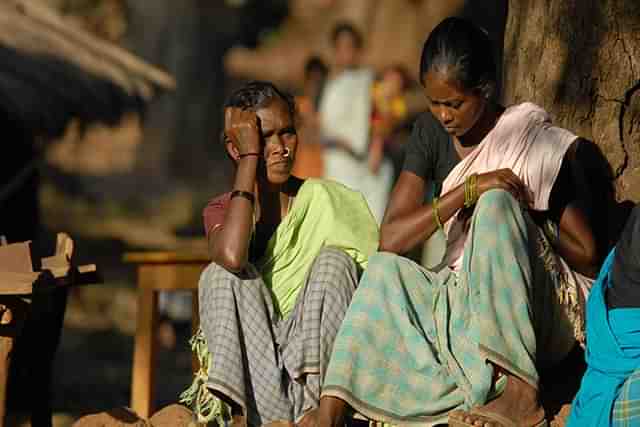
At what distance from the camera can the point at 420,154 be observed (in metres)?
5.13

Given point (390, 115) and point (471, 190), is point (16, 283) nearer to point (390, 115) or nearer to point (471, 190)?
point (471, 190)

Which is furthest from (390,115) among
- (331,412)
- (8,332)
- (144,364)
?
(331,412)

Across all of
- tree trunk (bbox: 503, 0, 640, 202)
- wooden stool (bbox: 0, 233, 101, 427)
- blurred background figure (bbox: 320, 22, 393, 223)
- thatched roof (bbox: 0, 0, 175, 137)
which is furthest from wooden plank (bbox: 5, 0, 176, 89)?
wooden stool (bbox: 0, 233, 101, 427)

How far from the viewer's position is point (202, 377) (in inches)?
198

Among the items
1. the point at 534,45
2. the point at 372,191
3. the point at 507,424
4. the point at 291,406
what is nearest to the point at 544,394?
the point at 507,424

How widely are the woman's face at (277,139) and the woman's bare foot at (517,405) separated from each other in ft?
4.24

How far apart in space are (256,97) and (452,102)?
2.66 feet

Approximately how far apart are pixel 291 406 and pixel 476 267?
0.88 metres

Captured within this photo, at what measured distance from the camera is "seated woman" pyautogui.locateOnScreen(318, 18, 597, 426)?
4.39 m

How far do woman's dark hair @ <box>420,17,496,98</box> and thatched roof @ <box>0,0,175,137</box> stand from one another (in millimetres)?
5974

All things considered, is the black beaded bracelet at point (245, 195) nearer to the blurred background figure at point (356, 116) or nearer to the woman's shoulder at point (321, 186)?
the woman's shoulder at point (321, 186)

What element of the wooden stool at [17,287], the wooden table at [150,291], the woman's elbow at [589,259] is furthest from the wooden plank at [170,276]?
the woman's elbow at [589,259]

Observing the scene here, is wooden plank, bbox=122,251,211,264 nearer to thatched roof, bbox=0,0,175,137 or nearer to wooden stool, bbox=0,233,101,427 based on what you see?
wooden stool, bbox=0,233,101,427

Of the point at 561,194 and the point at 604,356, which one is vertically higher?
the point at 561,194
